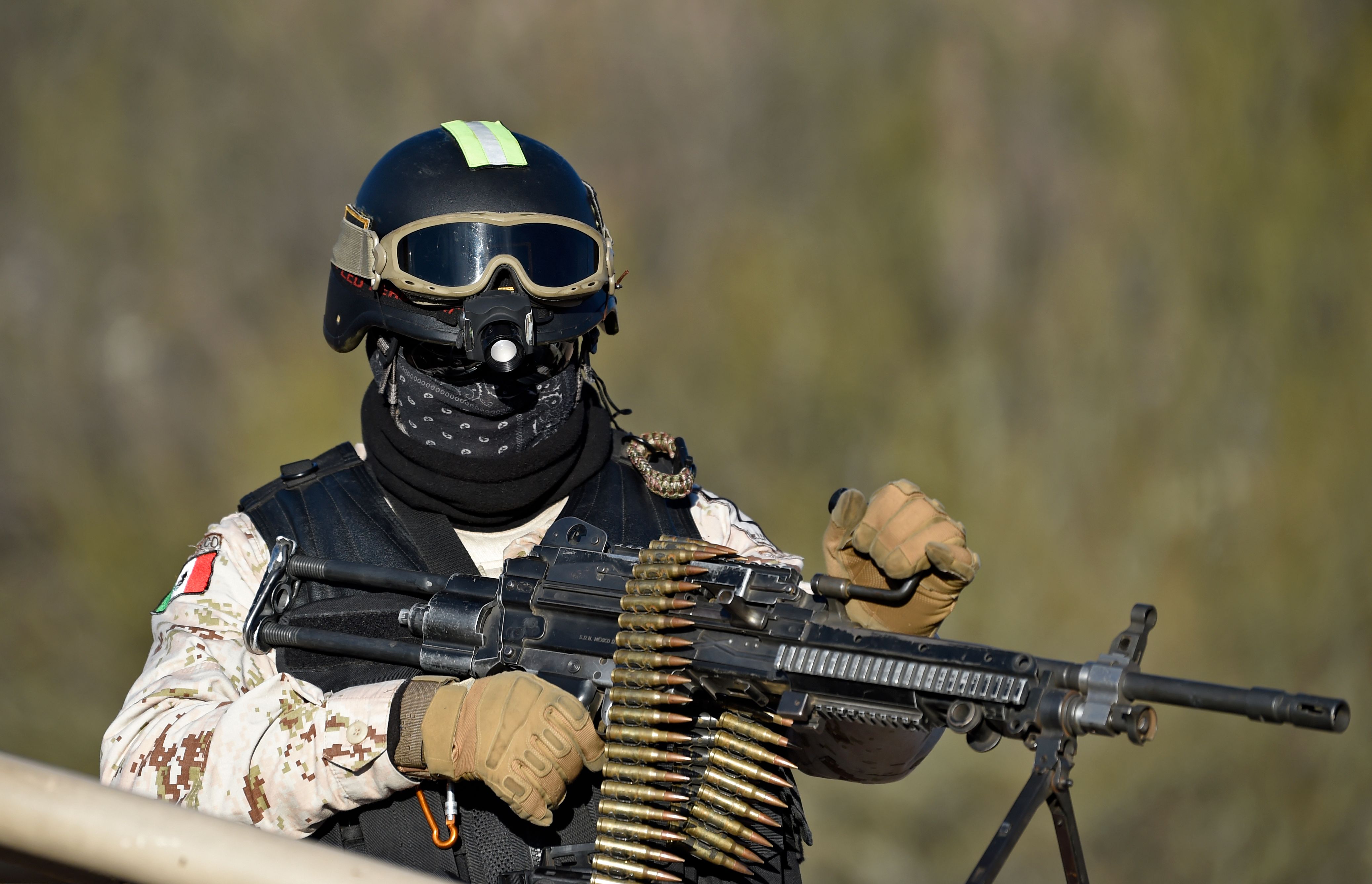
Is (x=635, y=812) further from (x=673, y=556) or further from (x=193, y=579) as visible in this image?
(x=193, y=579)

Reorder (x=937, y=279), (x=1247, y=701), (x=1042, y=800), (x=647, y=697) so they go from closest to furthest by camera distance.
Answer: (x=1247, y=701) → (x=1042, y=800) → (x=647, y=697) → (x=937, y=279)

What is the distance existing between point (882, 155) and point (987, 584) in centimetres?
323

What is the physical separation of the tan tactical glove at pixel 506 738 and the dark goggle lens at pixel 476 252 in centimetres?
134

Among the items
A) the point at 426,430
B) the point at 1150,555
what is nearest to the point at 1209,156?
the point at 1150,555

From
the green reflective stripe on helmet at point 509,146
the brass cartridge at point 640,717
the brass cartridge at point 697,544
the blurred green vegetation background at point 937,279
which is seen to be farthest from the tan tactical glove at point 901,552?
the blurred green vegetation background at point 937,279

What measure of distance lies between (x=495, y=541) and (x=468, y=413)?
439 millimetres

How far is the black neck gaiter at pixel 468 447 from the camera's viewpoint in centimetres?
440

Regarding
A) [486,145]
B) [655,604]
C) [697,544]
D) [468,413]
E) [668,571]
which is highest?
[486,145]

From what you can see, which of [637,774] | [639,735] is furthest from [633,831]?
[639,735]

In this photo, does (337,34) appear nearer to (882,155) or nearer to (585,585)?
(882,155)

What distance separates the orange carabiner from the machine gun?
36cm

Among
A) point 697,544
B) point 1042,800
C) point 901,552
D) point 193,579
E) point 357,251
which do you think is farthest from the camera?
point 357,251

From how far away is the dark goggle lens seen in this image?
14.2ft

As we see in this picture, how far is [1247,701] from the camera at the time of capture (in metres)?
2.76
